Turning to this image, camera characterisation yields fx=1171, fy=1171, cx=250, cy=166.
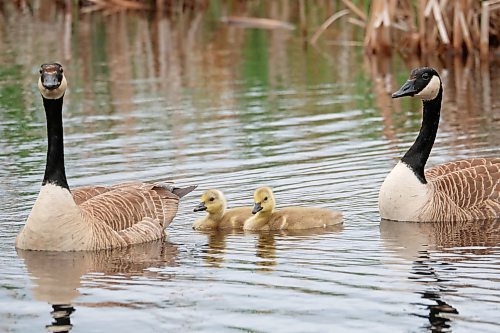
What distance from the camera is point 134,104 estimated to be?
19109 mm

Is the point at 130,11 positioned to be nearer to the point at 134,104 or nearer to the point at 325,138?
the point at 134,104

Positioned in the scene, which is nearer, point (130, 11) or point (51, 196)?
point (51, 196)

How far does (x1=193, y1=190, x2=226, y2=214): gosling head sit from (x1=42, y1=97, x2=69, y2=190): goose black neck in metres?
1.59

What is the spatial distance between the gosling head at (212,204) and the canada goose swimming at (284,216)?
1.01 ft

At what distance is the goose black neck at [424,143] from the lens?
37.3 feet

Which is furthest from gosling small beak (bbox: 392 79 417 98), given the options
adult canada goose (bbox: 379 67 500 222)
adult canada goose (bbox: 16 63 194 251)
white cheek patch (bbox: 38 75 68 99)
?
white cheek patch (bbox: 38 75 68 99)

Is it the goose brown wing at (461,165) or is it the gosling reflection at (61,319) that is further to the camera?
the goose brown wing at (461,165)

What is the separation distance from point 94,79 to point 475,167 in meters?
11.8

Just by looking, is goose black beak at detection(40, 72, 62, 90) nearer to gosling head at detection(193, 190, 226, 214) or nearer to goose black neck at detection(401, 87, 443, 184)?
gosling head at detection(193, 190, 226, 214)

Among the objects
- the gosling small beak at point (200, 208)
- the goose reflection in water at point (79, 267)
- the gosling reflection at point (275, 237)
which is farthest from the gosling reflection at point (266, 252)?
the goose reflection in water at point (79, 267)

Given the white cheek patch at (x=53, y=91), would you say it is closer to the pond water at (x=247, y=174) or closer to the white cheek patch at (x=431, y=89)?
the pond water at (x=247, y=174)

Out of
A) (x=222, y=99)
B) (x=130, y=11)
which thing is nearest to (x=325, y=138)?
(x=222, y=99)

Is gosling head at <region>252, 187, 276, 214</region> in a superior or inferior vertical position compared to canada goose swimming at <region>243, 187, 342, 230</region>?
superior

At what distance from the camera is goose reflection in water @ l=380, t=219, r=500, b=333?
808 cm
